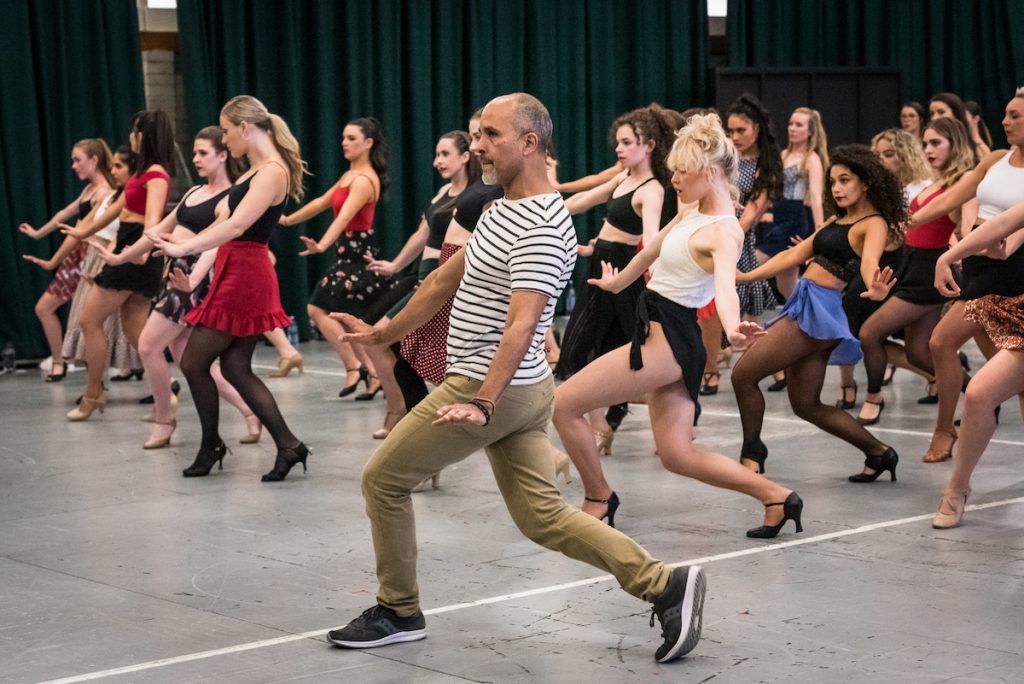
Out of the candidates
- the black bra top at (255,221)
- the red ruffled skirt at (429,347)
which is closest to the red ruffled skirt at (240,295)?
the black bra top at (255,221)

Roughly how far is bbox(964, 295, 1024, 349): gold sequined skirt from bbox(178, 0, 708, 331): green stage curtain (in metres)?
8.26

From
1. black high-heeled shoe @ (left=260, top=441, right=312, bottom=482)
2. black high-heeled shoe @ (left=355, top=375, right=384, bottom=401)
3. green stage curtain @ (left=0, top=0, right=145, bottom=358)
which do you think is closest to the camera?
black high-heeled shoe @ (left=260, top=441, right=312, bottom=482)

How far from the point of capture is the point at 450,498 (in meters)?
5.89

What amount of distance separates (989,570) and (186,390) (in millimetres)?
6173

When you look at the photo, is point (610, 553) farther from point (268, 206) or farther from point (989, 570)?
point (268, 206)

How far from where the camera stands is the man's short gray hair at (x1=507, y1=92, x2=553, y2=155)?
11.6ft

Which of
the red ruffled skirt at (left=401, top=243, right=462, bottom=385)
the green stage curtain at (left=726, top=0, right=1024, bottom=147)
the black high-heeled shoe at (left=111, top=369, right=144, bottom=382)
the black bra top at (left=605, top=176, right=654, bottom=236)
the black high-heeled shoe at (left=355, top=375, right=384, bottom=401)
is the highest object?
the green stage curtain at (left=726, top=0, right=1024, bottom=147)

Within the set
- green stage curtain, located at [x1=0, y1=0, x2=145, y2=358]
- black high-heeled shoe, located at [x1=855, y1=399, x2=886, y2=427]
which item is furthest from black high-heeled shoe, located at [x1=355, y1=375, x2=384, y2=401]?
green stage curtain, located at [x1=0, y1=0, x2=145, y2=358]

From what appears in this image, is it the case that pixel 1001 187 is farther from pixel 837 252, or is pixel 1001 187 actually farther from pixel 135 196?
pixel 135 196

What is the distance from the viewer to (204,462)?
21.2 feet

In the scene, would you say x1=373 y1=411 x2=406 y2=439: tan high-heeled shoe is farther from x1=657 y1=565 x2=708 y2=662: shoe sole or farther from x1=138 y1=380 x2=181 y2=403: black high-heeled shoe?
x1=657 y1=565 x2=708 y2=662: shoe sole

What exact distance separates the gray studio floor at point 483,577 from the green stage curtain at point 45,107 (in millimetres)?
4653

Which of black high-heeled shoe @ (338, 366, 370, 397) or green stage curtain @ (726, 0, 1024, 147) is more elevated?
green stage curtain @ (726, 0, 1024, 147)

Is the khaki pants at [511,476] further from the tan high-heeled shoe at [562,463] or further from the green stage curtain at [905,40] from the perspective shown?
the green stage curtain at [905,40]
